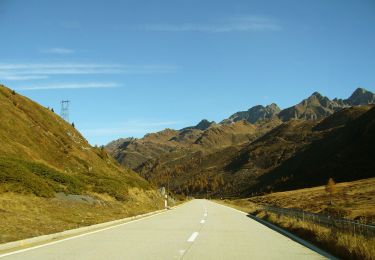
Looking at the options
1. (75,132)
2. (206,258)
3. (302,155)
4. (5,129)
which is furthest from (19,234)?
(302,155)

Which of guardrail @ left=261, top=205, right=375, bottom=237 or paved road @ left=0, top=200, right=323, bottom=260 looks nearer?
paved road @ left=0, top=200, right=323, bottom=260

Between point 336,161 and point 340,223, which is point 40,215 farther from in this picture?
point 336,161

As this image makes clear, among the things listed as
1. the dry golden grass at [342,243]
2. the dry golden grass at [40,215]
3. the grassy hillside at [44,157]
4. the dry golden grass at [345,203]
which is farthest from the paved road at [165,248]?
the grassy hillside at [44,157]

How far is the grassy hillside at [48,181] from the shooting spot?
20.1 metres

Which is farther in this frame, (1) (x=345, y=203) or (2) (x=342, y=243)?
(1) (x=345, y=203)

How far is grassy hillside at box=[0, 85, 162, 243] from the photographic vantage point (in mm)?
20141

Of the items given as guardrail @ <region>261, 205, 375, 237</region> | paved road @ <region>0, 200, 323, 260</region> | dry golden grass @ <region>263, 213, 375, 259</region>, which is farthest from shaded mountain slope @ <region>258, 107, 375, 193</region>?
paved road @ <region>0, 200, 323, 260</region>

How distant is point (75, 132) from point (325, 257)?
209 feet

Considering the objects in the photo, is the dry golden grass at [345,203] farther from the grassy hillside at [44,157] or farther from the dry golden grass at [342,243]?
the grassy hillside at [44,157]

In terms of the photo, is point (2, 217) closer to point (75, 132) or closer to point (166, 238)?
point (166, 238)

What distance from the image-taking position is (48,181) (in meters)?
29.7

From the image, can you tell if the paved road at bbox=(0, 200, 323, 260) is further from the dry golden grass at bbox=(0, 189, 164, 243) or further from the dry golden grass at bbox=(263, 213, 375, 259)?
the dry golden grass at bbox=(0, 189, 164, 243)

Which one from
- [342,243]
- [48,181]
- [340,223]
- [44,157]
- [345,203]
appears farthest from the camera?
[345,203]

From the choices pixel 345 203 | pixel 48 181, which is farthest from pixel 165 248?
pixel 345 203
